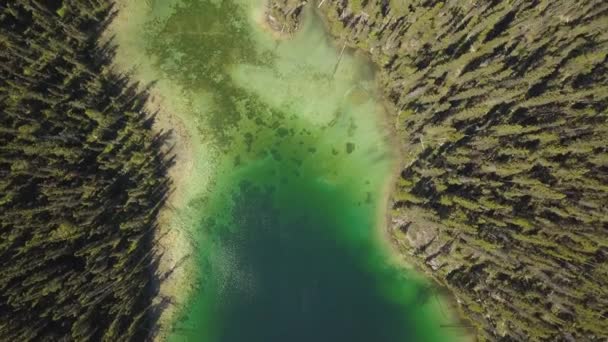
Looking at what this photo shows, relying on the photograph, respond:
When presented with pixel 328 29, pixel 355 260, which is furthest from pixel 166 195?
pixel 328 29

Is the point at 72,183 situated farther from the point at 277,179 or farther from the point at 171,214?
the point at 277,179

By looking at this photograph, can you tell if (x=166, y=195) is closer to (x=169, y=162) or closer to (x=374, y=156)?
(x=169, y=162)

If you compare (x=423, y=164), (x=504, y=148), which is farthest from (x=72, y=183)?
(x=504, y=148)

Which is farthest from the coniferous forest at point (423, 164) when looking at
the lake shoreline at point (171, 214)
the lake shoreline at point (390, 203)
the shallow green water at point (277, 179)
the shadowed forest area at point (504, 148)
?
the shallow green water at point (277, 179)

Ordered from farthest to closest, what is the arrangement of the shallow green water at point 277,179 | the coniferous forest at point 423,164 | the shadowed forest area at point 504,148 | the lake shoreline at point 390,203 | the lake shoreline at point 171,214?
1. the lake shoreline at point 390,203
2. the shallow green water at point 277,179
3. the lake shoreline at point 171,214
4. the shadowed forest area at point 504,148
5. the coniferous forest at point 423,164

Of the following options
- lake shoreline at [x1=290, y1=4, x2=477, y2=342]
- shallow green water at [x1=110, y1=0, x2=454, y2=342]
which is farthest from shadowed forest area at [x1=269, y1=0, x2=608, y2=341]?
shallow green water at [x1=110, y1=0, x2=454, y2=342]

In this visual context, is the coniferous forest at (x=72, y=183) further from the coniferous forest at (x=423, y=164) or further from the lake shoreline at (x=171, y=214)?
the lake shoreline at (x=171, y=214)

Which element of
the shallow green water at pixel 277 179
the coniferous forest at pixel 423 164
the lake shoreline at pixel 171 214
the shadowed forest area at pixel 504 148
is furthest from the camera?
the shallow green water at pixel 277 179
